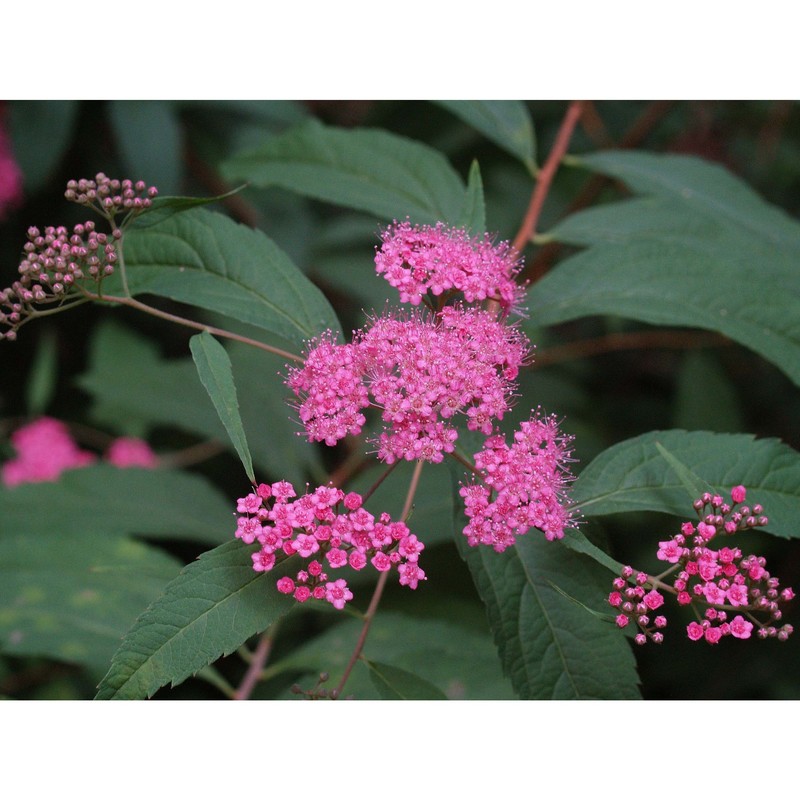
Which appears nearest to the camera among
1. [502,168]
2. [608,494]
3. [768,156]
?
[608,494]

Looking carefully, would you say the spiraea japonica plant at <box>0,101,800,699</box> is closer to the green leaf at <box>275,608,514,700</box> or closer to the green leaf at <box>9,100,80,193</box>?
the green leaf at <box>275,608,514,700</box>

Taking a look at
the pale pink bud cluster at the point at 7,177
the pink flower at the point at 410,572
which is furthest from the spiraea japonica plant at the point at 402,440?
the pale pink bud cluster at the point at 7,177

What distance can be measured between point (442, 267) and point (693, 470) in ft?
1.46

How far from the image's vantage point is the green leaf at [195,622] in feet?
3.12

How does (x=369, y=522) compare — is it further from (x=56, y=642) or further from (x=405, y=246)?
(x=56, y=642)

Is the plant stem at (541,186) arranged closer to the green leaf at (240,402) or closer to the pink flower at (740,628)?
the green leaf at (240,402)

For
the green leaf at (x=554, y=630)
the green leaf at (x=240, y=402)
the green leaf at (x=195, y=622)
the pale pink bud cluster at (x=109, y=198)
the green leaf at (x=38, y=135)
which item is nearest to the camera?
the green leaf at (x=195, y=622)

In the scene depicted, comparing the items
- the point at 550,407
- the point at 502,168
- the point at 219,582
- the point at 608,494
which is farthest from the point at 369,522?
the point at 502,168

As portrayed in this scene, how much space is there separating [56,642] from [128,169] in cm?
135

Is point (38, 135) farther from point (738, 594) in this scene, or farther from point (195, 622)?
point (738, 594)

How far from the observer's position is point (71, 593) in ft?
5.88

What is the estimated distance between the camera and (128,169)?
7.93ft

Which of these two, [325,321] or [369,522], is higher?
[325,321]

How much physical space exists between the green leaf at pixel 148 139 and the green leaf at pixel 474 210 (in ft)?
4.20
